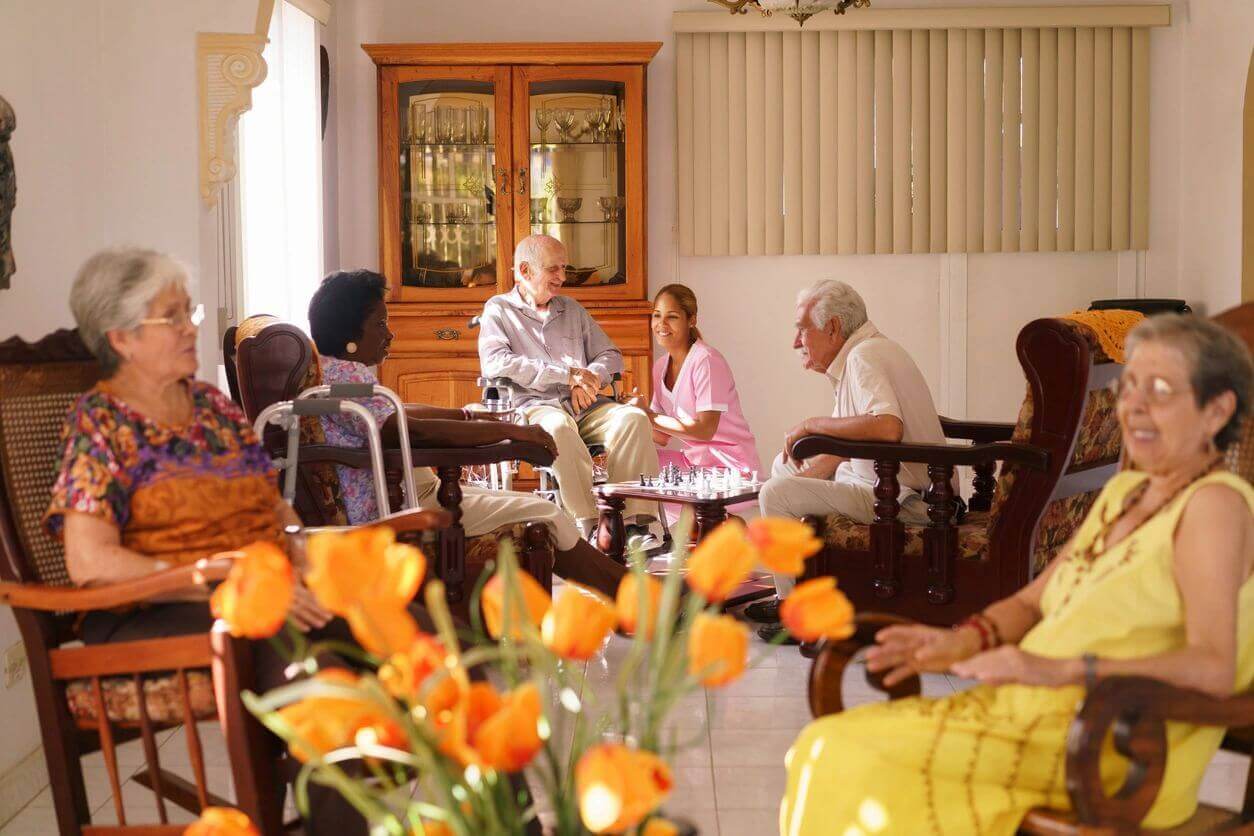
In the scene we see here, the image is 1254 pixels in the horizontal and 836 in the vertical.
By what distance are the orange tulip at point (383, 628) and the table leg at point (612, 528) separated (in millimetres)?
3600

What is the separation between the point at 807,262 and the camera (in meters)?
7.12

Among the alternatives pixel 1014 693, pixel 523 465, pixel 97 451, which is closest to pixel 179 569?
pixel 97 451

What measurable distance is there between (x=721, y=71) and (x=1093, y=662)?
561cm

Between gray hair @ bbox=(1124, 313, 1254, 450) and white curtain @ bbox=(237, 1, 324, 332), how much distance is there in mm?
3685

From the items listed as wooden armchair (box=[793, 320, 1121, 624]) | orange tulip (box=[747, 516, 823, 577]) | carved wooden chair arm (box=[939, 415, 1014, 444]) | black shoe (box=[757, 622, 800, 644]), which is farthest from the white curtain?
orange tulip (box=[747, 516, 823, 577])

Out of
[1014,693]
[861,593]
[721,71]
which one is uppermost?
[721,71]

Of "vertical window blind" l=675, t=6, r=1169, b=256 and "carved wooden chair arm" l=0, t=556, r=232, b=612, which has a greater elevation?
"vertical window blind" l=675, t=6, r=1169, b=256

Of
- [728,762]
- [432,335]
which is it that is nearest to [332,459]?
[728,762]

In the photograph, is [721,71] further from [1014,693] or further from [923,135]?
[1014,693]

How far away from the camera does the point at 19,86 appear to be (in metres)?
3.01

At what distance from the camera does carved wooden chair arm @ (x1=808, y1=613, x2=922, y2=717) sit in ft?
6.47

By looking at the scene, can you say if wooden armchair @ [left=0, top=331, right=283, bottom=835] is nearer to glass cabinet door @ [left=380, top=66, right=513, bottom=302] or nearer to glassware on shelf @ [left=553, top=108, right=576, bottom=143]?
glass cabinet door @ [left=380, top=66, right=513, bottom=302]

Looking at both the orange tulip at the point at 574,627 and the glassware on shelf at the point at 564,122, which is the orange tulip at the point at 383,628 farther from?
the glassware on shelf at the point at 564,122

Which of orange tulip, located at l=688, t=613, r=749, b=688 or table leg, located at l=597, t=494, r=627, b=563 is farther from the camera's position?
table leg, located at l=597, t=494, r=627, b=563
